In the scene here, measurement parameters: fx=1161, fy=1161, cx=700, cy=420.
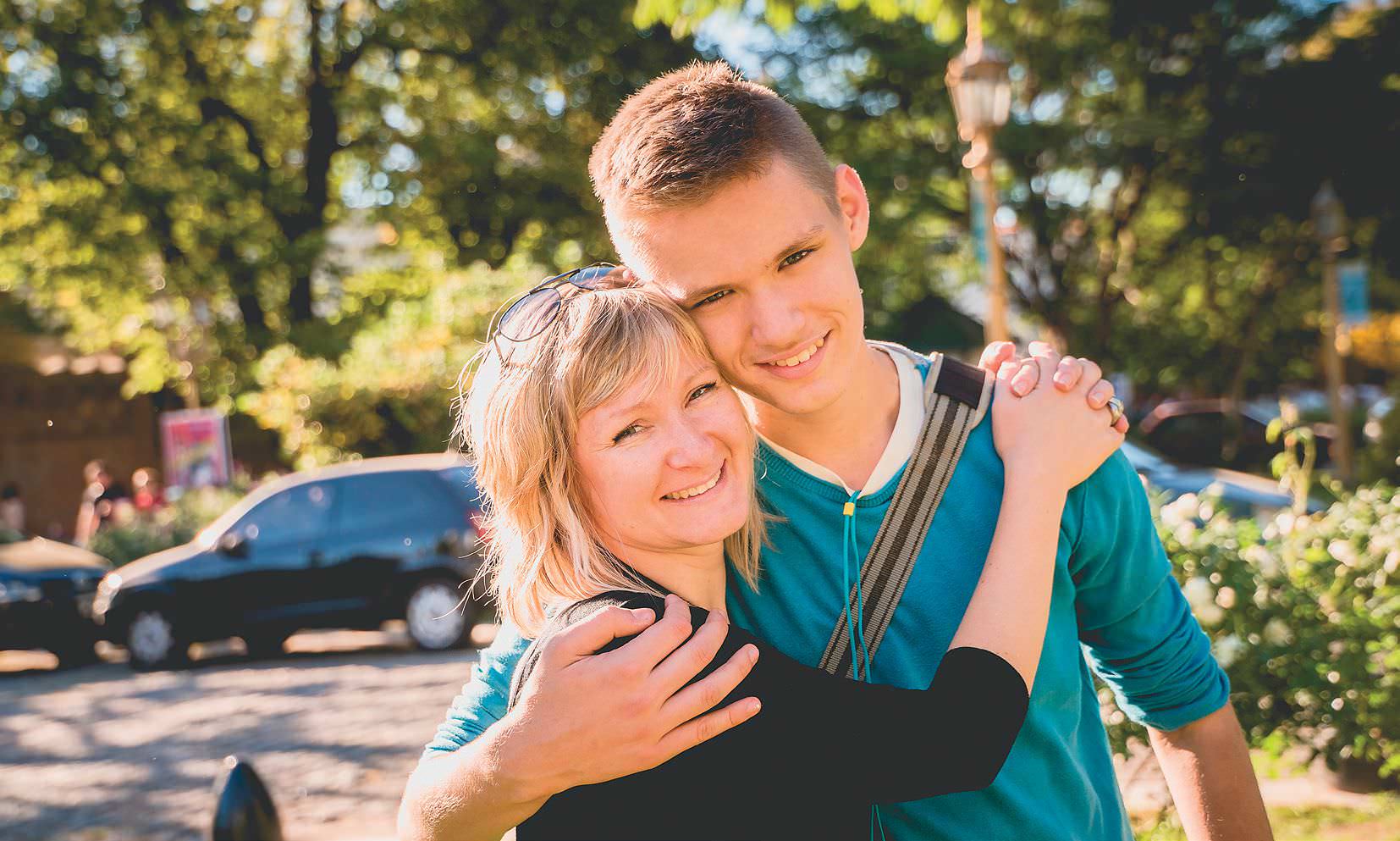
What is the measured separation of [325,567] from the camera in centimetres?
1076

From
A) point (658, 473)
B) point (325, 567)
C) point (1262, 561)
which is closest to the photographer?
point (658, 473)

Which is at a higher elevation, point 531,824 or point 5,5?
A: point 5,5

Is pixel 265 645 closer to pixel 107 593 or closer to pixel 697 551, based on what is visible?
pixel 107 593

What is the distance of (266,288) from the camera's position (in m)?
20.0

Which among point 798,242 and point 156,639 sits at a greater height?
point 798,242

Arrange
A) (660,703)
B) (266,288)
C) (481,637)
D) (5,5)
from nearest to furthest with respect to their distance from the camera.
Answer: (660,703)
(481,637)
(5,5)
(266,288)

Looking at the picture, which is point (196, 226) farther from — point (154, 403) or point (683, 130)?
point (683, 130)

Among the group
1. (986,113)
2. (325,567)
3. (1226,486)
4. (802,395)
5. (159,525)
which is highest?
(986,113)

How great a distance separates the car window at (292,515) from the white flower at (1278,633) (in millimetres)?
8544

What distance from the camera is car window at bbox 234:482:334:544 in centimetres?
1079

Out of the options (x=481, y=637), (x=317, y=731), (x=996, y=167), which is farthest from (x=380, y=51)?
(x=317, y=731)

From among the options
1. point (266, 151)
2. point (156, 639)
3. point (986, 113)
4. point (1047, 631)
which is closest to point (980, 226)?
point (986, 113)

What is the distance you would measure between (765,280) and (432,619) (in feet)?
30.7

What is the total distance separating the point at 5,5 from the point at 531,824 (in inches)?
790
